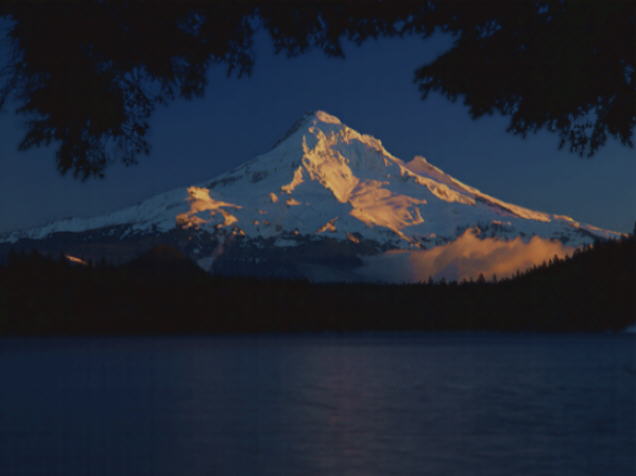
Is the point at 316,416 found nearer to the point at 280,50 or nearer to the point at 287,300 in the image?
the point at 280,50

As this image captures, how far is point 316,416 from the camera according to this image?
645cm

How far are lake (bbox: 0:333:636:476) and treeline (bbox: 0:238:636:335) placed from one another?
7.76m

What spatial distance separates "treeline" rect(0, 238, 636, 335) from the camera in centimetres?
1994

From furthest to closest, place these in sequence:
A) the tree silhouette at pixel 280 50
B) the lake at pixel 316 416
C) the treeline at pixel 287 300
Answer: the treeline at pixel 287 300 → the tree silhouette at pixel 280 50 → the lake at pixel 316 416

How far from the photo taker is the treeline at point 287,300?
19938 millimetres

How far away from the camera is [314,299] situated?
2320cm

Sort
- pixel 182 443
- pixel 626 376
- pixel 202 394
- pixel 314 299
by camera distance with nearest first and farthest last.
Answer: pixel 182 443 → pixel 202 394 → pixel 626 376 → pixel 314 299

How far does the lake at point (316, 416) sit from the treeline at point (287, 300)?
7.76m

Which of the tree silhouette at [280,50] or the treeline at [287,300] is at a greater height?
the tree silhouette at [280,50]

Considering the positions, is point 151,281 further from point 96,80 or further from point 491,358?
point 491,358

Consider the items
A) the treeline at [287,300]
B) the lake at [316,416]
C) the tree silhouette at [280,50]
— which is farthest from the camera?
the treeline at [287,300]

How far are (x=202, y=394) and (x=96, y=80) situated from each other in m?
7.38

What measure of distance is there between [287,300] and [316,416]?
53.0 ft

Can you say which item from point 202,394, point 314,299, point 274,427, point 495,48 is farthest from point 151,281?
point 274,427
